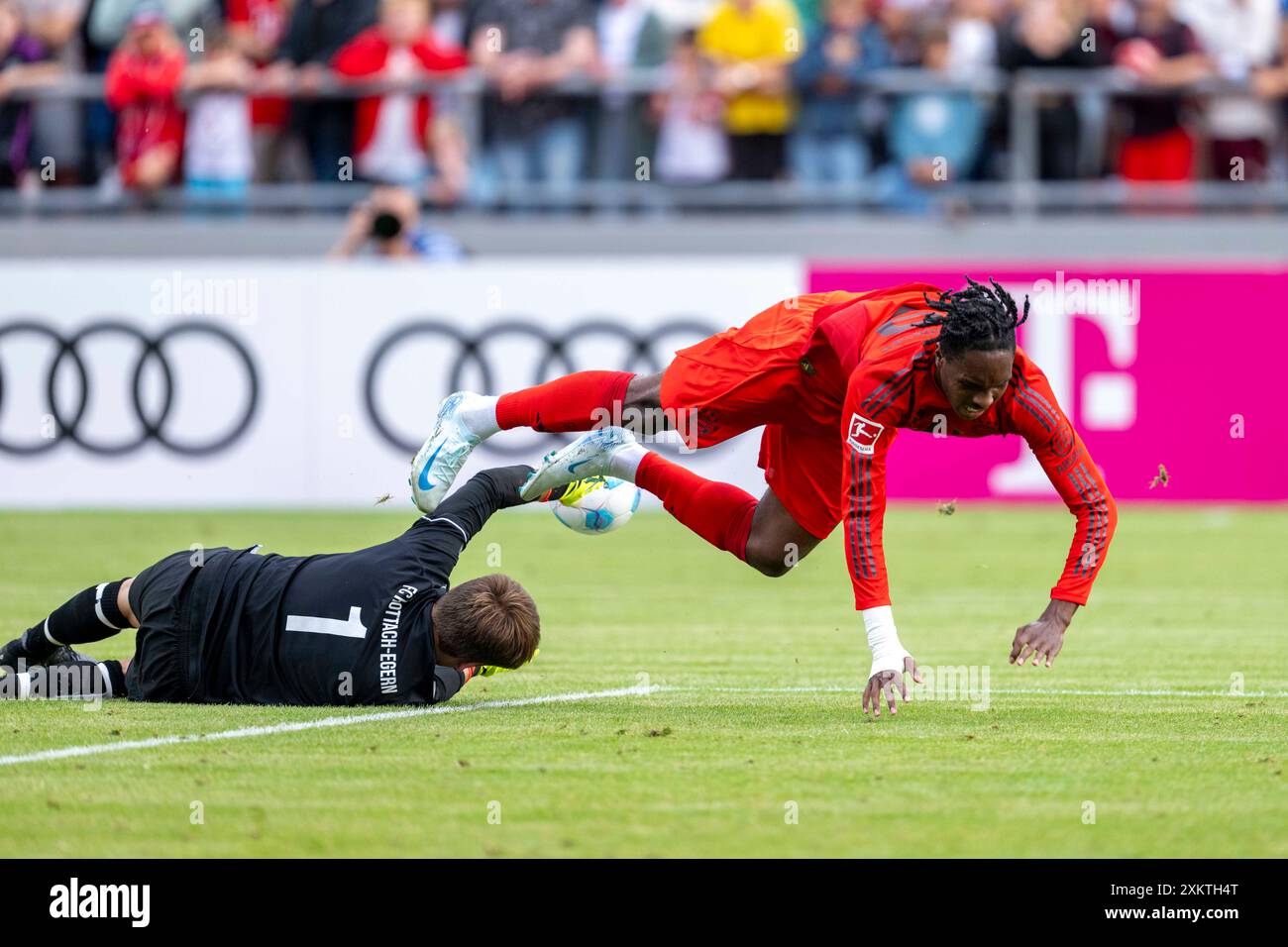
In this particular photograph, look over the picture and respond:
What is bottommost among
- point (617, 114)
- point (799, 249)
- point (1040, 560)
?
point (1040, 560)

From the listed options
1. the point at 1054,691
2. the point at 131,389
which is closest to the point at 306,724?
the point at 1054,691

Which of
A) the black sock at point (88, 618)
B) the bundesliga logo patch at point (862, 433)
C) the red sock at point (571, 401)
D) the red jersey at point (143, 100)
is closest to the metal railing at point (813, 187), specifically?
the red jersey at point (143, 100)

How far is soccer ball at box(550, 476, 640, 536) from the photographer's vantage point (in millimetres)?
9539

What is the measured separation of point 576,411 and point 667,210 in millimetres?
11897

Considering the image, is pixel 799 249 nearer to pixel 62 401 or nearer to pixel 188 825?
pixel 62 401

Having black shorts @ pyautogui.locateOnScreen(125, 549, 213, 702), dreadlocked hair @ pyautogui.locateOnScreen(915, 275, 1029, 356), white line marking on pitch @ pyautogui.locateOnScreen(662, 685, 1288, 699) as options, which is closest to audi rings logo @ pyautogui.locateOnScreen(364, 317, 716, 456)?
white line marking on pitch @ pyautogui.locateOnScreen(662, 685, 1288, 699)

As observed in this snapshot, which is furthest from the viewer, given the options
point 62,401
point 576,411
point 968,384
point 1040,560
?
point 62,401

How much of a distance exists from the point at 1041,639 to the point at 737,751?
1.32 m

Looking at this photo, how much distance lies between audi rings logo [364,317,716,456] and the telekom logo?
3.18m

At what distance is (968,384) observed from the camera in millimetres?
7488

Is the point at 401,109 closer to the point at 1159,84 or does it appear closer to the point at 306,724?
the point at 1159,84

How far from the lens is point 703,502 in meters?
9.59

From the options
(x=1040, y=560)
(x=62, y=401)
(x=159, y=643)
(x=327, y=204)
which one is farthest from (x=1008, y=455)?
(x=159, y=643)

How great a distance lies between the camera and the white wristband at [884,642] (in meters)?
7.70
